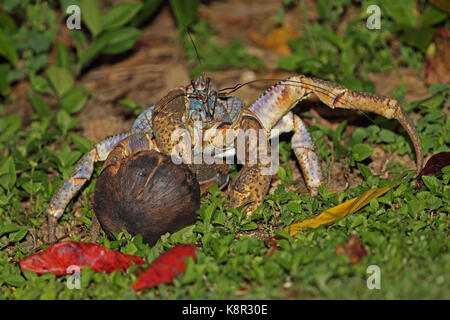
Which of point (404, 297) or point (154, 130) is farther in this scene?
point (154, 130)

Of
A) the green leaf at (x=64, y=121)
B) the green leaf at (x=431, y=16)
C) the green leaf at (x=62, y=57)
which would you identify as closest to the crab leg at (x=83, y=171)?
the green leaf at (x=64, y=121)

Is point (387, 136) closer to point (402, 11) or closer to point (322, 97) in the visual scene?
point (322, 97)

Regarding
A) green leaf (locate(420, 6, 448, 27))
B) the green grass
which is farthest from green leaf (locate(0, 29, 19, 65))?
green leaf (locate(420, 6, 448, 27))

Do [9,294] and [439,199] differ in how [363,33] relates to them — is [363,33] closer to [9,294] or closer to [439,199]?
[439,199]

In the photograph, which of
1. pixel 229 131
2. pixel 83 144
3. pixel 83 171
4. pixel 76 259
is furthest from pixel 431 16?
pixel 76 259

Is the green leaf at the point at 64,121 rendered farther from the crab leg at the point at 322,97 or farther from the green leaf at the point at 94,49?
the crab leg at the point at 322,97
